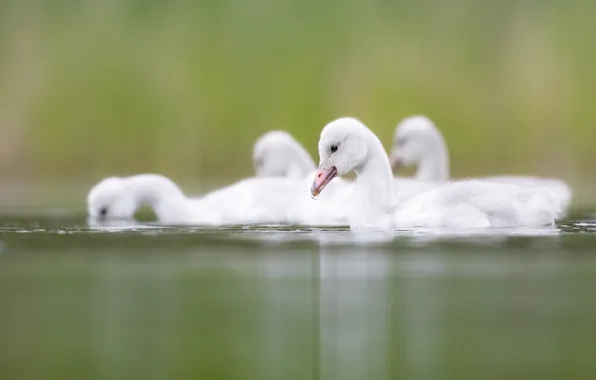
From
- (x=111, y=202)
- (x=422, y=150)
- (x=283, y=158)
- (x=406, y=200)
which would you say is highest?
(x=422, y=150)

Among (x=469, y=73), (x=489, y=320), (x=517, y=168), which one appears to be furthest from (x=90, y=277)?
(x=469, y=73)

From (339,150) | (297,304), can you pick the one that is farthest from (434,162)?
(297,304)

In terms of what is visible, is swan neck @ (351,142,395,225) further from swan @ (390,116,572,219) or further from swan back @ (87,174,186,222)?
swan @ (390,116,572,219)

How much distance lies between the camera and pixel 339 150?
11.6 m

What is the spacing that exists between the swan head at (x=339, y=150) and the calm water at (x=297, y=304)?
49 centimetres

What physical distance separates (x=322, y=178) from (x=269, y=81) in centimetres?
1394

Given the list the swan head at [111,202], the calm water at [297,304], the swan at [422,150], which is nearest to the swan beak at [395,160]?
the swan at [422,150]

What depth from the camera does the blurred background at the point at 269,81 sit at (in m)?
23.8

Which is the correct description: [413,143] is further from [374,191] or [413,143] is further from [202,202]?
[374,191]

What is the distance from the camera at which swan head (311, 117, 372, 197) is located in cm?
1155

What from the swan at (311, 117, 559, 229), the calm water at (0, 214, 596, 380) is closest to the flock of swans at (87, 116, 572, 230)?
the swan at (311, 117, 559, 229)

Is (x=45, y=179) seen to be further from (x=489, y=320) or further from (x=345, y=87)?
(x=489, y=320)

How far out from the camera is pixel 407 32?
2650 centimetres

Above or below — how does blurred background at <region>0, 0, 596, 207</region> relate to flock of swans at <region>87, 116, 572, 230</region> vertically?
above
